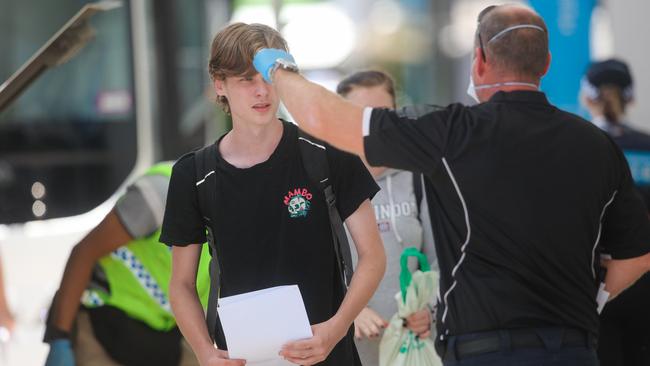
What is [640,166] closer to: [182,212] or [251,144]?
[251,144]

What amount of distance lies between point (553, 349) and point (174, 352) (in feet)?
5.97

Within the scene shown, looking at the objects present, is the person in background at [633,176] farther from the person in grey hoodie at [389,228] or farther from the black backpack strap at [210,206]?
the black backpack strap at [210,206]

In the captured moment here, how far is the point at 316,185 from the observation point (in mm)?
3117

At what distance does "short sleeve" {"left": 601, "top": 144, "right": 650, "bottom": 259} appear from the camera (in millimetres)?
3113

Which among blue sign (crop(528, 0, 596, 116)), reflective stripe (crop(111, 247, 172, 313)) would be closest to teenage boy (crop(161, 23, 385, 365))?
reflective stripe (crop(111, 247, 172, 313))

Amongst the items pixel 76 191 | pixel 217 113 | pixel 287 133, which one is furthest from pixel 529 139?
pixel 217 113

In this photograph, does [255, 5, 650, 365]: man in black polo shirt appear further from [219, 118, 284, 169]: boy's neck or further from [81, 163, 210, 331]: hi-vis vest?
[81, 163, 210, 331]: hi-vis vest

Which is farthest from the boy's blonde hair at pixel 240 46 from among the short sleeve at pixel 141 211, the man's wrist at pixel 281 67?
the short sleeve at pixel 141 211

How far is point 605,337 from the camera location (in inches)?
191

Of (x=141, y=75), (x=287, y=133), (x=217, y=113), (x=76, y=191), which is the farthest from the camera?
(x=217, y=113)

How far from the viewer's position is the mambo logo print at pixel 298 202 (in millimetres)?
3092

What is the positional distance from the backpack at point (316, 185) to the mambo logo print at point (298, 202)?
45 mm

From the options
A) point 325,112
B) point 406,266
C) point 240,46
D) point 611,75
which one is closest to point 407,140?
point 325,112

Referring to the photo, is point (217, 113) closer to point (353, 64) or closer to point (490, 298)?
point (490, 298)
